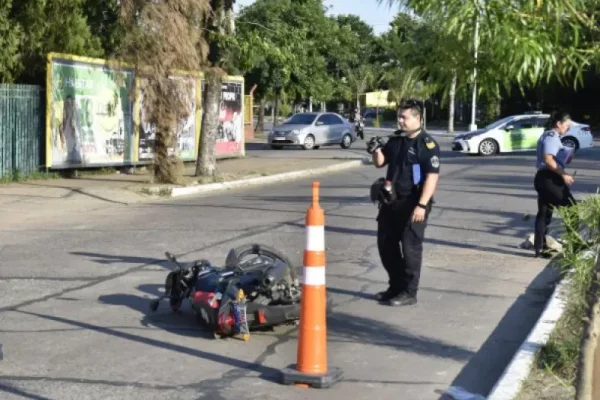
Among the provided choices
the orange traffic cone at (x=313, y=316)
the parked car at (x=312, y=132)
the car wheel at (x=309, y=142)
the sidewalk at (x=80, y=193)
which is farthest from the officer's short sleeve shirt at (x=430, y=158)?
the car wheel at (x=309, y=142)

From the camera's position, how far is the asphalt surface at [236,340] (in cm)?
687

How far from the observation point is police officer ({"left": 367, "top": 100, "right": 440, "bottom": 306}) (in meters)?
9.05

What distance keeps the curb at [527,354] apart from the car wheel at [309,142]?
31.2 metres

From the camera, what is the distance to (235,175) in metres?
24.1

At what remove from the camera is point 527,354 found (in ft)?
22.9

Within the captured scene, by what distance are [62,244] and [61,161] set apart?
9.12 m

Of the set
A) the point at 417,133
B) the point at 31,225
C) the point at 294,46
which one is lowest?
the point at 31,225

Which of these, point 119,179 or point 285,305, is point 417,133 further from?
point 119,179

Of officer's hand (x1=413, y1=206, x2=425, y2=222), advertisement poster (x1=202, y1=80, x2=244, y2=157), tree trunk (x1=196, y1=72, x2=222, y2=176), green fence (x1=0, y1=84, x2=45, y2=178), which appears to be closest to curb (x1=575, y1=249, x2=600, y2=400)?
officer's hand (x1=413, y1=206, x2=425, y2=222)

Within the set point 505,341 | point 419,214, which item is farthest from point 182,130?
point 505,341

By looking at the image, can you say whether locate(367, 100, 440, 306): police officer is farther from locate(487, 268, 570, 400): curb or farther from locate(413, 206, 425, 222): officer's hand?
locate(487, 268, 570, 400): curb

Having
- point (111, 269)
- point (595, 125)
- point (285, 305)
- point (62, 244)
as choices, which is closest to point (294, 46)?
point (62, 244)

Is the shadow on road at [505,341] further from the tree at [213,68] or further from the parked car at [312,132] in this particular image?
the parked car at [312,132]

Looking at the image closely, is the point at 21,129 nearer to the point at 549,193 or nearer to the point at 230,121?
the point at 230,121
